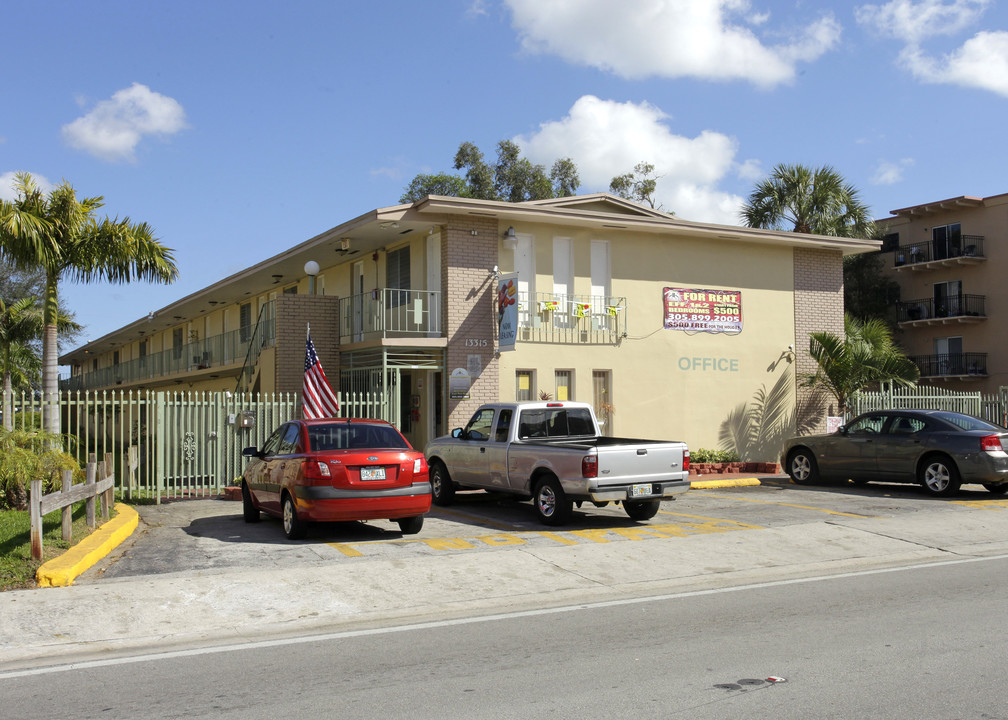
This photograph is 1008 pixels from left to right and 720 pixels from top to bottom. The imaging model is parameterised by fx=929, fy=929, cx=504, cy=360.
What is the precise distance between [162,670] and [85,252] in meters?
12.7

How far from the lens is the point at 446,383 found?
19797 millimetres

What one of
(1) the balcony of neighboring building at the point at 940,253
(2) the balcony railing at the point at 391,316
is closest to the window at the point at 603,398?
(2) the balcony railing at the point at 391,316

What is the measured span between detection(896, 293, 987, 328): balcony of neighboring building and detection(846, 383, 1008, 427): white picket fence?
668 inches

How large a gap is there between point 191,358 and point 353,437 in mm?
23394

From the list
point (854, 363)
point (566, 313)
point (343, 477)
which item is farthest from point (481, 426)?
point (854, 363)

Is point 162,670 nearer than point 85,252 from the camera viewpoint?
Yes

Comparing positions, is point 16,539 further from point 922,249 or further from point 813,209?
point 922,249

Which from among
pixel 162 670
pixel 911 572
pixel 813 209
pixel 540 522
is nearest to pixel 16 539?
pixel 162 670

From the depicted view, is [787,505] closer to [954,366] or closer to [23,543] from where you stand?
[23,543]

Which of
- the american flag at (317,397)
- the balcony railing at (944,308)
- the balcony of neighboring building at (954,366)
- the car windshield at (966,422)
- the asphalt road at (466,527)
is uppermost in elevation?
the balcony railing at (944,308)

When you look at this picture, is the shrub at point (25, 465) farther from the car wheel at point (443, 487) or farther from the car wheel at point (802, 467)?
the car wheel at point (802, 467)

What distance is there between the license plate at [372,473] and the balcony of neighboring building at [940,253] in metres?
36.9

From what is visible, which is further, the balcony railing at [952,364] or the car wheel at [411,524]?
the balcony railing at [952,364]

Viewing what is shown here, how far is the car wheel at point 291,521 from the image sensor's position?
443 inches
